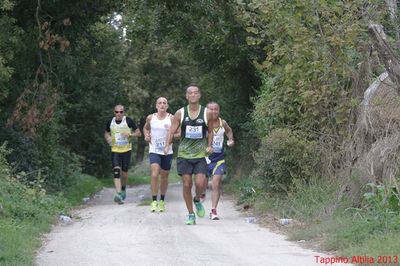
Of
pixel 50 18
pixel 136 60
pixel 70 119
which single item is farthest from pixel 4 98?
pixel 136 60

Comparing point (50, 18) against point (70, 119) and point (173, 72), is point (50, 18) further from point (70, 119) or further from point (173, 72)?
point (173, 72)

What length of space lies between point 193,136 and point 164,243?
93.0 inches

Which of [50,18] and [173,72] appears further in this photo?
[173,72]

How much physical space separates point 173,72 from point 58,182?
2555 cm

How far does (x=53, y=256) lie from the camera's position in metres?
8.32

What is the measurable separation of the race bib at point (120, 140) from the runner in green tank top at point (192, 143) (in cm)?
416

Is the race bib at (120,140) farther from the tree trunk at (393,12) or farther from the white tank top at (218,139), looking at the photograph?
the tree trunk at (393,12)

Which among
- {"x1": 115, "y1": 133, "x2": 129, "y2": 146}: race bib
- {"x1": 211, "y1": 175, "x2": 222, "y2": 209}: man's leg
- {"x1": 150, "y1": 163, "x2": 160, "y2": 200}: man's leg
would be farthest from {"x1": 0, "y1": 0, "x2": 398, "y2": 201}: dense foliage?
{"x1": 150, "y1": 163, "x2": 160, "y2": 200}: man's leg

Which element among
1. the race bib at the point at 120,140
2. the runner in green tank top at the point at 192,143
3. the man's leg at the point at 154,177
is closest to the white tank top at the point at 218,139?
the man's leg at the point at 154,177

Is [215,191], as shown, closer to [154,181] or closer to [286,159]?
[154,181]

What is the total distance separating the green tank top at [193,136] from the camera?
10906mm

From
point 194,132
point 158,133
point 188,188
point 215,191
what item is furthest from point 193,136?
point 158,133

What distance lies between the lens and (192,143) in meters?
11.0

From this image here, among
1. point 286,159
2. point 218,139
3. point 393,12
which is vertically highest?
point 393,12
